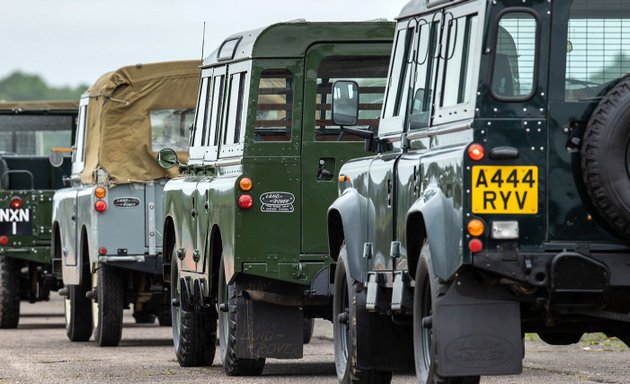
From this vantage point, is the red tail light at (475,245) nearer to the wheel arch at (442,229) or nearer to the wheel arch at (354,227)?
the wheel arch at (442,229)

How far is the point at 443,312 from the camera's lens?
1059cm

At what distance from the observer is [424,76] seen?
39.7 ft

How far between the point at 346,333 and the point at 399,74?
Answer: 2.16m

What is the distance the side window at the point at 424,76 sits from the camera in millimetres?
11875

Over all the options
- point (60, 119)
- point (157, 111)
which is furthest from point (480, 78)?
point (60, 119)

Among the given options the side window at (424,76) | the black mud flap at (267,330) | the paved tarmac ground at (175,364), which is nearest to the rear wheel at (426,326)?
the side window at (424,76)

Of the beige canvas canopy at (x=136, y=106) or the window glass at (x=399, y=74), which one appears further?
the beige canvas canopy at (x=136, y=106)

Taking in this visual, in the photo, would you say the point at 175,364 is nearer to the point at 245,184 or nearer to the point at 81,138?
the point at 245,184

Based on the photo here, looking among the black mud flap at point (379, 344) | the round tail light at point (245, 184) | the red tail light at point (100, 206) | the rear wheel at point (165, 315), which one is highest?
the round tail light at point (245, 184)

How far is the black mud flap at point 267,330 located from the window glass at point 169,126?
5.55 m

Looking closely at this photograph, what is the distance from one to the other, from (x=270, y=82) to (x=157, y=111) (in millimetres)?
5826

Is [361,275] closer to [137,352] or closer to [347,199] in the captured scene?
[347,199]

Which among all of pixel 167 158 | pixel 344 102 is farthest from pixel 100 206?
pixel 344 102

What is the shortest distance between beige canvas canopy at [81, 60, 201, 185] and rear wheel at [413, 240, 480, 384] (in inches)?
388
